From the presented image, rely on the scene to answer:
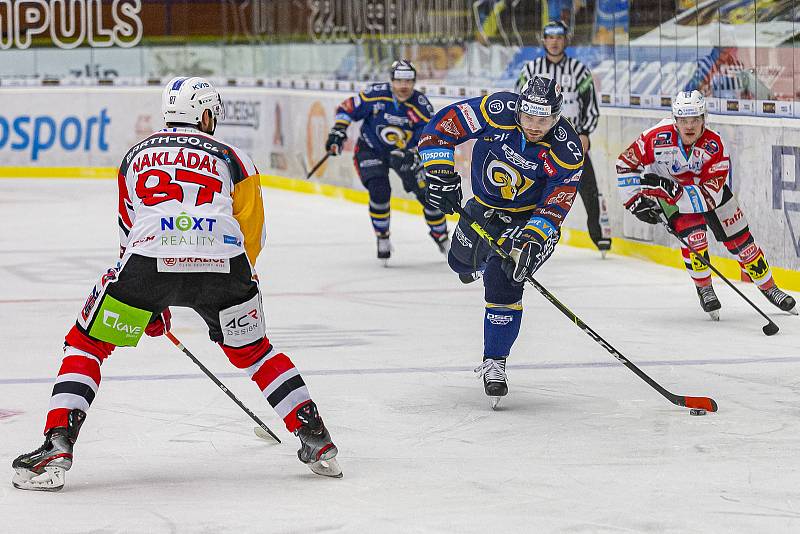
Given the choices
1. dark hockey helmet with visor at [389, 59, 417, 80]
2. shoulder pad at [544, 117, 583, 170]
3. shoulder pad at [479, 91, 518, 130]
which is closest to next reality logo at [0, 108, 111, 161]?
dark hockey helmet with visor at [389, 59, 417, 80]

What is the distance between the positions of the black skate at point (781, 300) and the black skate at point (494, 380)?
2.75 meters

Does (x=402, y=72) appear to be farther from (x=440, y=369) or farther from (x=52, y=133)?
(x=52, y=133)

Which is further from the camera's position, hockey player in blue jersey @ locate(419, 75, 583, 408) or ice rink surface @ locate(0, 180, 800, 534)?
hockey player in blue jersey @ locate(419, 75, 583, 408)

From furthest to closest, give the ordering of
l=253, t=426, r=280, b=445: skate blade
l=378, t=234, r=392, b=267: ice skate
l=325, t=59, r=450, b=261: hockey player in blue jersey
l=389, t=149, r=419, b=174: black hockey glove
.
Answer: l=389, t=149, r=419, b=174: black hockey glove < l=325, t=59, r=450, b=261: hockey player in blue jersey < l=378, t=234, r=392, b=267: ice skate < l=253, t=426, r=280, b=445: skate blade

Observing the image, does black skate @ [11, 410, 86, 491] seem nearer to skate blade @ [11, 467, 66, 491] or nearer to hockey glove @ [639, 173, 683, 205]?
skate blade @ [11, 467, 66, 491]

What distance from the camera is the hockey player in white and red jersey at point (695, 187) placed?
8523 millimetres

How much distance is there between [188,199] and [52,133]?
1439cm

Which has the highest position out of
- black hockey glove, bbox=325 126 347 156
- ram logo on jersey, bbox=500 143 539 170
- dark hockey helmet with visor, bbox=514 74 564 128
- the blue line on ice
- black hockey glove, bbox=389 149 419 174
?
dark hockey helmet with visor, bbox=514 74 564 128

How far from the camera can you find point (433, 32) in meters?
15.2

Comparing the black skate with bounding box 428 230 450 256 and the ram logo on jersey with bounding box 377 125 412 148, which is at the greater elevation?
the ram logo on jersey with bounding box 377 125 412 148

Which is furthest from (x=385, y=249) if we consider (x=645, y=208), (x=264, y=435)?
(x=264, y=435)

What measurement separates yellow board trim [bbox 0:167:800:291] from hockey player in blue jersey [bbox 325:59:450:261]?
1.31 meters

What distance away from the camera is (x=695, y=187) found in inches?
337

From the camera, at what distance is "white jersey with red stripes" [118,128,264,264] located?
490 cm
